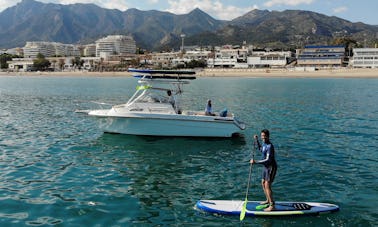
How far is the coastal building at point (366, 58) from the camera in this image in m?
157

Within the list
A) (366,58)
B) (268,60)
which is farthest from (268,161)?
(268,60)

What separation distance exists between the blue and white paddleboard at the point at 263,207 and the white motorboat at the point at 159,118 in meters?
9.69

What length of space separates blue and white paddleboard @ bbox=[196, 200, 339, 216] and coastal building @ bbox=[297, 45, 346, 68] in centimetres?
17267

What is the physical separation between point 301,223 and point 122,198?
5440 mm

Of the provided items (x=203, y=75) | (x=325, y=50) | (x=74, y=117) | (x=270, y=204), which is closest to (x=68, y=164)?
(x=270, y=204)

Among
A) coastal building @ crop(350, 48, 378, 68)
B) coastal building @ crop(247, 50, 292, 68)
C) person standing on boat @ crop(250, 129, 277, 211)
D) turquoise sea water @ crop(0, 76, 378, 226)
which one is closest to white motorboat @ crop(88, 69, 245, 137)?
turquoise sea water @ crop(0, 76, 378, 226)

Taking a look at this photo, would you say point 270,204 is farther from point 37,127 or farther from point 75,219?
point 37,127

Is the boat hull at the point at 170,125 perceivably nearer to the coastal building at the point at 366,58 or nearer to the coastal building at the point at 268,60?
the coastal building at the point at 366,58

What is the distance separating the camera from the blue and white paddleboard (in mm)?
10016

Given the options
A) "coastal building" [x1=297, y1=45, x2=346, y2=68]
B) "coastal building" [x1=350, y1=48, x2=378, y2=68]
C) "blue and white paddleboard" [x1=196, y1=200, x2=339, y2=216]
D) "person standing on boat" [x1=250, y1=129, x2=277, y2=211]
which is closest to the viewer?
"person standing on boat" [x1=250, y1=129, x2=277, y2=211]

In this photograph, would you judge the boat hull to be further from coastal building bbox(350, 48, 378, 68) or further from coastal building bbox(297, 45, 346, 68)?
coastal building bbox(297, 45, 346, 68)

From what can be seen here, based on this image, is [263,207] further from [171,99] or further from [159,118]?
[171,99]

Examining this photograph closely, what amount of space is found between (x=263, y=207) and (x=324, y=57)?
181 metres

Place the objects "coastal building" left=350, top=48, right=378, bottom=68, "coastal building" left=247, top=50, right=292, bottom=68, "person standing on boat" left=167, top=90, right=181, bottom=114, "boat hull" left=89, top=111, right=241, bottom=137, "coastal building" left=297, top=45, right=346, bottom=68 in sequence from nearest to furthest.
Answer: "boat hull" left=89, top=111, right=241, bottom=137 → "person standing on boat" left=167, top=90, right=181, bottom=114 → "coastal building" left=350, top=48, right=378, bottom=68 → "coastal building" left=297, top=45, right=346, bottom=68 → "coastal building" left=247, top=50, right=292, bottom=68
